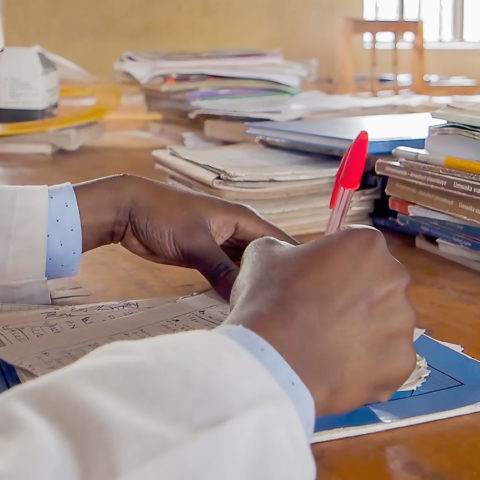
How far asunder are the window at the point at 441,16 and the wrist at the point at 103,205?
16.3ft

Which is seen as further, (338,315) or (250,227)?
(250,227)

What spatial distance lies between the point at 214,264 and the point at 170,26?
4.03 m

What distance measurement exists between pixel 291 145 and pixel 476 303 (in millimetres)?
574

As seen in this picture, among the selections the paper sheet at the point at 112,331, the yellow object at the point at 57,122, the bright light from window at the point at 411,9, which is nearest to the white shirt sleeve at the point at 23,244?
the paper sheet at the point at 112,331

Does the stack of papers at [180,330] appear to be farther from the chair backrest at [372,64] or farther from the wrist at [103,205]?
the chair backrest at [372,64]

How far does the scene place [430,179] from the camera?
0.98 metres

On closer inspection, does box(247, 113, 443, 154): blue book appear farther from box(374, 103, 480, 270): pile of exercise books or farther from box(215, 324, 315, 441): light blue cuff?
box(215, 324, 315, 441): light blue cuff

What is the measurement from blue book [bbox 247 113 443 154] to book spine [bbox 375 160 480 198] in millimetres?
59

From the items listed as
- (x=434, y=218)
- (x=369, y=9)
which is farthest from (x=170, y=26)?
(x=434, y=218)

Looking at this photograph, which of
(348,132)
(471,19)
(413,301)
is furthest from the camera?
(471,19)

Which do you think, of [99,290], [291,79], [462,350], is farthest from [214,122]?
[462,350]

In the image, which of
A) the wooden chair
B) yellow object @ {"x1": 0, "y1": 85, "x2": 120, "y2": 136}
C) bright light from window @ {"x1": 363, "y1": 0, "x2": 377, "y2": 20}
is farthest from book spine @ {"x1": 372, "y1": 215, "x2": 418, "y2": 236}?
bright light from window @ {"x1": 363, "y1": 0, "x2": 377, "y2": 20}

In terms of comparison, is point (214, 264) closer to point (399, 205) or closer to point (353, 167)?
point (353, 167)

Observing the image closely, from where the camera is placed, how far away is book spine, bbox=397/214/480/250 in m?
0.95
